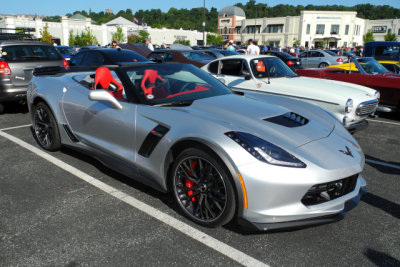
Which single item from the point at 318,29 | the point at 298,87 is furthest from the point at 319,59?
the point at 318,29

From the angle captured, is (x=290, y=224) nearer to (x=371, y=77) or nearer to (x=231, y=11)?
(x=371, y=77)

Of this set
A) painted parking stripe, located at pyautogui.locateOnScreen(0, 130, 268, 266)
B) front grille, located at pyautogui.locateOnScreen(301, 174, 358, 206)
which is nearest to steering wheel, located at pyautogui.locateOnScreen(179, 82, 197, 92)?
painted parking stripe, located at pyautogui.locateOnScreen(0, 130, 268, 266)

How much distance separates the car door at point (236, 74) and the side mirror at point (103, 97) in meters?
3.84

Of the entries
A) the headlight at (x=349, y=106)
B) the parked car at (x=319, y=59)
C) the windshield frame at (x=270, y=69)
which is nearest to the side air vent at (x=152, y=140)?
the headlight at (x=349, y=106)

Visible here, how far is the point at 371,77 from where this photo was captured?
7.33 meters

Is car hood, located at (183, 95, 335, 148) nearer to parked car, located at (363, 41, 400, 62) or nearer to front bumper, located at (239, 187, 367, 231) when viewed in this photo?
front bumper, located at (239, 187, 367, 231)

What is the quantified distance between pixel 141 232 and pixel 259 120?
4.64ft

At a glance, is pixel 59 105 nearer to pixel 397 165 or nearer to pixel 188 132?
pixel 188 132

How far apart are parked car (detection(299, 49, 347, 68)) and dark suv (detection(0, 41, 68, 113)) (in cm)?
1569

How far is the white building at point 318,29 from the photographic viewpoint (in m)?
92.2

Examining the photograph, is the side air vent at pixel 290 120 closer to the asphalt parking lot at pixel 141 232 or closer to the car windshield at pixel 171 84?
the car windshield at pixel 171 84

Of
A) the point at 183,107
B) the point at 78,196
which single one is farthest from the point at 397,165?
the point at 78,196

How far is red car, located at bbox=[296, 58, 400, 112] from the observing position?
7.05m

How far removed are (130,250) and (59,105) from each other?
8.03 feet
